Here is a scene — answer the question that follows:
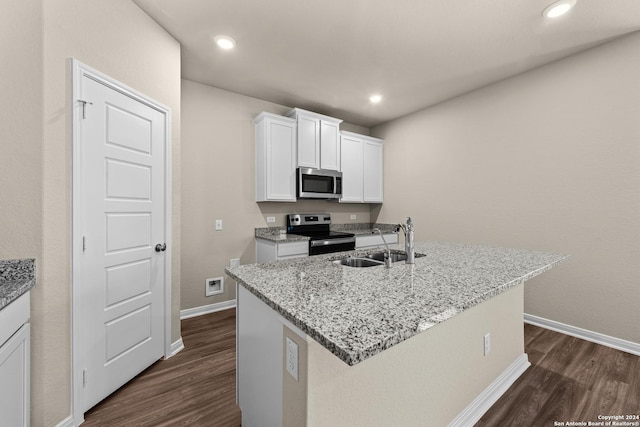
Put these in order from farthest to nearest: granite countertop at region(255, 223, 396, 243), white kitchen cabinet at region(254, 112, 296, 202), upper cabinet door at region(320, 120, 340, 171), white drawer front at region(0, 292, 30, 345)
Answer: upper cabinet door at region(320, 120, 340, 171), white kitchen cabinet at region(254, 112, 296, 202), granite countertop at region(255, 223, 396, 243), white drawer front at region(0, 292, 30, 345)

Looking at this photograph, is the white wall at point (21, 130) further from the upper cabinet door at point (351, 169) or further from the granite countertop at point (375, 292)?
the upper cabinet door at point (351, 169)

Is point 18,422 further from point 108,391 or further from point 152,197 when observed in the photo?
point 152,197

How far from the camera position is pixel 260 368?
119 cm

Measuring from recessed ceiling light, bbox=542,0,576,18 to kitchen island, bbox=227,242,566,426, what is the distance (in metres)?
1.79

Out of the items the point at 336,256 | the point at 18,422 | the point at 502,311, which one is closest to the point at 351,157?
the point at 336,256

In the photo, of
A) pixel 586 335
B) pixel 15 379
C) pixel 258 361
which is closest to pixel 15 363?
pixel 15 379

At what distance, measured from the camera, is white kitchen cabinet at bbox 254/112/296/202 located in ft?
10.7

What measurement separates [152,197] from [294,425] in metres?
1.84

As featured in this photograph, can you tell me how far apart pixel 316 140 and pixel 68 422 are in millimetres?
3375

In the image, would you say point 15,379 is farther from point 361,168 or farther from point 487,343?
point 361,168

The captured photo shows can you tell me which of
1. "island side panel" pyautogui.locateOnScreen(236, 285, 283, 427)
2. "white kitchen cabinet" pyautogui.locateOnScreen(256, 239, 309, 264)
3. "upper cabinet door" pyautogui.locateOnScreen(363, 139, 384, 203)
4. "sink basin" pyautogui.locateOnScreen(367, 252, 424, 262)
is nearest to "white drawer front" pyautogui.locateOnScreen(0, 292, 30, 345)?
"island side panel" pyautogui.locateOnScreen(236, 285, 283, 427)

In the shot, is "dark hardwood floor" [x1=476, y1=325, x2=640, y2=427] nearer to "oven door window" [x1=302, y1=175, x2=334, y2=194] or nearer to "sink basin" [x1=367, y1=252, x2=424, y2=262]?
"sink basin" [x1=367, y1=252, x2=424, y2=262]

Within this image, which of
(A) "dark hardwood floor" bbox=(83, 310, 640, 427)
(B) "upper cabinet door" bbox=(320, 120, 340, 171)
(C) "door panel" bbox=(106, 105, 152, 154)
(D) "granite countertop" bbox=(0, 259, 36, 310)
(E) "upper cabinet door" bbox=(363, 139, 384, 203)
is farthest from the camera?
(E) "upper cabinet door" bbox=(363, 139, 384, 203)

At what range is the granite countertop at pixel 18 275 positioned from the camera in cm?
117
